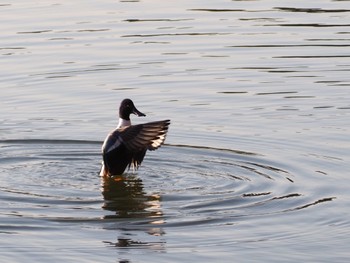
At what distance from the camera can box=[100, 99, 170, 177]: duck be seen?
12500 mm

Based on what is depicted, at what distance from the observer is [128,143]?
1274cm

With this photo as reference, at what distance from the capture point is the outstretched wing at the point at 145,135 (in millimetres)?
12453

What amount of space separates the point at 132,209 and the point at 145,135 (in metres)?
1.08

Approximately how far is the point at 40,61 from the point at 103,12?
11.6 ft

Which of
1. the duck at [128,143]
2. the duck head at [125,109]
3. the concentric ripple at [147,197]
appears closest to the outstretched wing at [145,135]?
the duck at [128,143]

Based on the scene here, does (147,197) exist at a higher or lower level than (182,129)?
lower

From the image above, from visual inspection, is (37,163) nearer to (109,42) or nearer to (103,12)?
(109,42)

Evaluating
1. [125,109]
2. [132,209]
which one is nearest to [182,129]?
[125,109]

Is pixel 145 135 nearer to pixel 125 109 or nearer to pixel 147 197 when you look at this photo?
pixel 147 197

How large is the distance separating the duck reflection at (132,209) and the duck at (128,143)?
0.14 m

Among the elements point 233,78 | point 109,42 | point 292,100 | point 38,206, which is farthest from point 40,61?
point 38,206

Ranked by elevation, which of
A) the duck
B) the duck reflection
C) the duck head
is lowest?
the duck reflection

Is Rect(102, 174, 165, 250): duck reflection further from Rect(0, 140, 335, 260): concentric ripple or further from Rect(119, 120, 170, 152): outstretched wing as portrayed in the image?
Rect(119, 120, 170, 152): outstretched wing

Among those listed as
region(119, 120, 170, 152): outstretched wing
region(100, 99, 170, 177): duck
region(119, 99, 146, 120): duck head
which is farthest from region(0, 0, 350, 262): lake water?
region(119, 99, 146, 120): duck head
